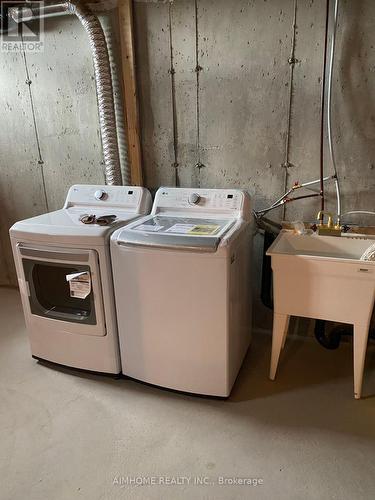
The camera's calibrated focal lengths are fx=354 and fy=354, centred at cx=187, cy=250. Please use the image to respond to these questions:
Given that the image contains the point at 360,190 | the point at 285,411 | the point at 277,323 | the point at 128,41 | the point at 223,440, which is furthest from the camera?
the point at 128,41

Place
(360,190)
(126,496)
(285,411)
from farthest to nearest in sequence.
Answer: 1. (360,190)
2. (285,411)
3. (126,496)

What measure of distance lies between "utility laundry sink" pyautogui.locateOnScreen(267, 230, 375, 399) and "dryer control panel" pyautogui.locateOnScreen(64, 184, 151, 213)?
2.97 feet

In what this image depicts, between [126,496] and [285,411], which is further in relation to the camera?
[285,411]

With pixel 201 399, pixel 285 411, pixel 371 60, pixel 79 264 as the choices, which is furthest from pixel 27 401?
pixel 371 60

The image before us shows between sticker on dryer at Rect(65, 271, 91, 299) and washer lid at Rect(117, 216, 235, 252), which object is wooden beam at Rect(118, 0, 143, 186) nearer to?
washer lid at Rect(117, 216, 235, 252)

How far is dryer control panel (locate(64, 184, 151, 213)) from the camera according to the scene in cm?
230

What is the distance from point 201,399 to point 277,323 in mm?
599

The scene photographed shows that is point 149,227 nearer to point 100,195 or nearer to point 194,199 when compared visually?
point 194,199

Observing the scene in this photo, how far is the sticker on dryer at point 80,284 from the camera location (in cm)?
193

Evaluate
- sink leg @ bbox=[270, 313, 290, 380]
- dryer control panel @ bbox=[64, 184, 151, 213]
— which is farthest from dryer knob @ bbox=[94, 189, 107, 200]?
sink leg @ bbox=[270, 313, 290, 380]

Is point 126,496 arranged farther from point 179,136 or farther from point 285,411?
point 179,136

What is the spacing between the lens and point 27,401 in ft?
6.55

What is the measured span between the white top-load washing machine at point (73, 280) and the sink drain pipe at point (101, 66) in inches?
8.7

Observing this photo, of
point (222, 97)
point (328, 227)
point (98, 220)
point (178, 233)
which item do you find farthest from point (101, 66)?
point (328, 227)
